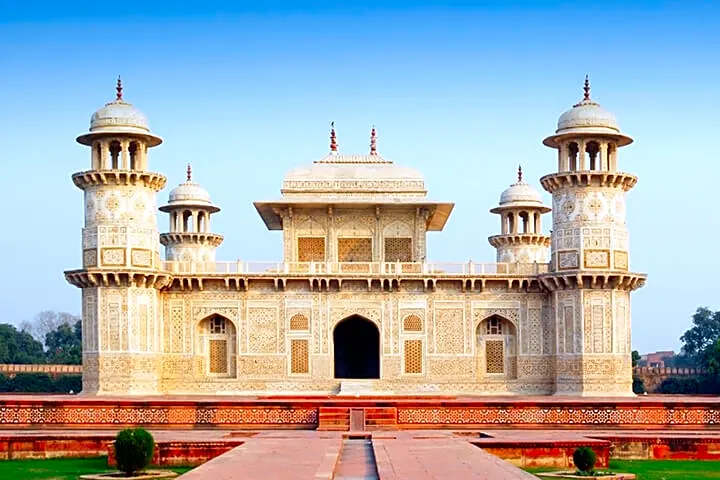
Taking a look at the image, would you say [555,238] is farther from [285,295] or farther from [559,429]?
[559,429]

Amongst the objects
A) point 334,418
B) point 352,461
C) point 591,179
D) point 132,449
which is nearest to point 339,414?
point 334,418

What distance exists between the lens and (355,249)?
2864cm

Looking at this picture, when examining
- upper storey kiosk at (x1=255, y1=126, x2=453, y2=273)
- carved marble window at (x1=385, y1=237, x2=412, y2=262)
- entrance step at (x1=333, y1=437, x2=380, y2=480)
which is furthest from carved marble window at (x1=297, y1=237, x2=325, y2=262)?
entrance step at (x1=333, y1=437, x2=380, y2=480)

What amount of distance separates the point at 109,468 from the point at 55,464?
0.93 metres

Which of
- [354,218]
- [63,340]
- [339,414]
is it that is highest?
[354,218]

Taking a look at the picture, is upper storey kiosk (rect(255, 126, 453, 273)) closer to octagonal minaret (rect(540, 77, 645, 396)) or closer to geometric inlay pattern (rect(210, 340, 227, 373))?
geometric inlay pattern (rect(210, 340, 227, 373))

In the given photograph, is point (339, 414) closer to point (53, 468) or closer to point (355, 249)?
point (53, 468)

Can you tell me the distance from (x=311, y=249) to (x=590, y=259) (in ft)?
22.2

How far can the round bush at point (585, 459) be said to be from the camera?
12.7 metres

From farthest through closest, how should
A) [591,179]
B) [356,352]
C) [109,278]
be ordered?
[356,352] < [591,179] < [109,278]

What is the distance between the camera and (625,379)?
25406 mm

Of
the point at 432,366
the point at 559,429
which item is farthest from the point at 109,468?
the point at 432,366

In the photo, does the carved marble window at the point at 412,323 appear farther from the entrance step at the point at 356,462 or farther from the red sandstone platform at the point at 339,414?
the entrance step at the point at 356,462

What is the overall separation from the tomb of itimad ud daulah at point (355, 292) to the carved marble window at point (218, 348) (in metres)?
0.03
